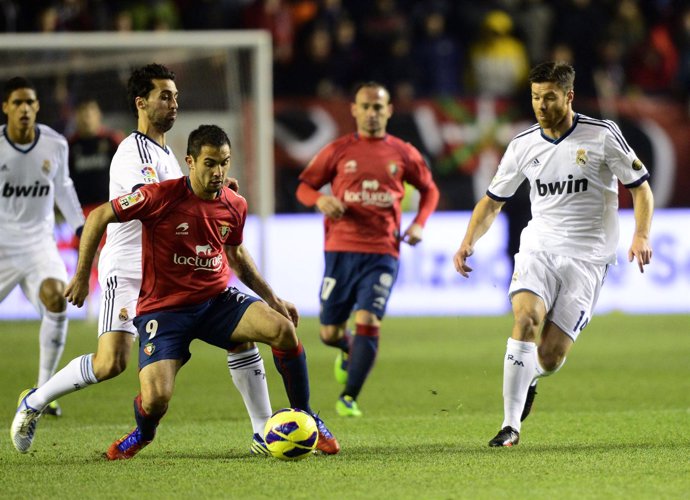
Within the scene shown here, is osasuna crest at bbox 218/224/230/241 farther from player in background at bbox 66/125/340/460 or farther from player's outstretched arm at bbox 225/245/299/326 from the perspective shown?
player's outstretched arm at bbox 225/245/299/326

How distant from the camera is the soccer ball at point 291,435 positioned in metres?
6.45

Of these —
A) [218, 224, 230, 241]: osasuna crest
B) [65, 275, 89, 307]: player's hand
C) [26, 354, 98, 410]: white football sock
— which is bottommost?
[26, 354, 98, 410]: white football sock

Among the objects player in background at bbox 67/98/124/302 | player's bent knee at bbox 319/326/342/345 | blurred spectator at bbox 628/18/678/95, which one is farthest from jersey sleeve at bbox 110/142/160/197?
blurred spectator at bbox 628/18/678/95

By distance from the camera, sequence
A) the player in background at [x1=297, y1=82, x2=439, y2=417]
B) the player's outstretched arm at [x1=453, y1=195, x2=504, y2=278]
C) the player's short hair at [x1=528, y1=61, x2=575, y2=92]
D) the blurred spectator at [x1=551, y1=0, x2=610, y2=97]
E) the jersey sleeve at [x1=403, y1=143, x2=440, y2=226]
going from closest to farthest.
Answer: the player's short hair at [x1=528, y1=61, x2=575, y2=92] → the player's outstretched arm at [x1=453, y1=195, x2=504, y2=278] → the player in background at [x1=297, y1=82, x2=439, y2=417] → the jersey sleeve at [x1=403, y1=143, x2=440, y2=226] → the blurred spectator at [x1=551, y1=0, x2=610, y2=97]

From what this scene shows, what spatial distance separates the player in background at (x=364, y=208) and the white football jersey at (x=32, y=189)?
1.76 meters

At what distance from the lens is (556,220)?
7348 millimetres

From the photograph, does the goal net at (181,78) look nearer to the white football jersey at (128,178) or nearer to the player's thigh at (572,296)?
the white football jersey at (128,178)

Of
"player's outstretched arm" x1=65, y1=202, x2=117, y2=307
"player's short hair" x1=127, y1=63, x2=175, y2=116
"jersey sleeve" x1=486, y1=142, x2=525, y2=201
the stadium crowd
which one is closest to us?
"player's outstretched arm" x1=65, y1=202, x2=117, y2=307

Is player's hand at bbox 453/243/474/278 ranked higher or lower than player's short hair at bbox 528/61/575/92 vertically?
lower

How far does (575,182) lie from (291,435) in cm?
220

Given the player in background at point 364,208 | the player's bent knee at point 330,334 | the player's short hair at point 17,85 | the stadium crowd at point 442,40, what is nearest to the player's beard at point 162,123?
the player's short hair at point 17,85

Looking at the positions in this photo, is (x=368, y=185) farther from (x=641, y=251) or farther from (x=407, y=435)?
(x=641, y=251)

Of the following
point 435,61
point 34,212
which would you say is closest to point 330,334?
point 34,212

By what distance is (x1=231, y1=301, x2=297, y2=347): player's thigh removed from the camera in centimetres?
652
